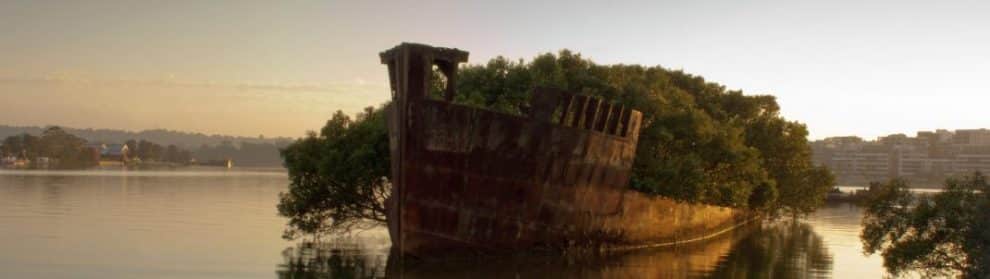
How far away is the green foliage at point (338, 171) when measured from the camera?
2788 cm

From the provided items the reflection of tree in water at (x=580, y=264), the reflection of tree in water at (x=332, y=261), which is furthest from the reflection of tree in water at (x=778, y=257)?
the reflection of tree in water at (x=332, y=261)

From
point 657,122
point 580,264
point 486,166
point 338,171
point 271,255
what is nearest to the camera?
point 486,166

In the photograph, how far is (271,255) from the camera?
26906mm

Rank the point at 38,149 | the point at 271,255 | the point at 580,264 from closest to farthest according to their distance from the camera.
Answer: the point at 580,264
the point at 271,255
the point at 38,149

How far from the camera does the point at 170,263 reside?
23766 millimetres

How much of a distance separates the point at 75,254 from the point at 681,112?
1923 cm

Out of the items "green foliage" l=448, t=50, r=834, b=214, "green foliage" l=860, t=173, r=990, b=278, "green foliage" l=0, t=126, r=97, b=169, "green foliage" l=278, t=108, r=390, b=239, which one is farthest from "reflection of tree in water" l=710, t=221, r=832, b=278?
"green foliage" l=0, t=126, r=97, b=169

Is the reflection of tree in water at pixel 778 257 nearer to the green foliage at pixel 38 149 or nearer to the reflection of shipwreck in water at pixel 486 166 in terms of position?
the reflection of shipwreck in water at pixel 486 166

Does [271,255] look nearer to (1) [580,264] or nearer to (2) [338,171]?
(2) [338,171]

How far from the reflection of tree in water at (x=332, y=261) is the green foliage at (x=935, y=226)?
11.3m

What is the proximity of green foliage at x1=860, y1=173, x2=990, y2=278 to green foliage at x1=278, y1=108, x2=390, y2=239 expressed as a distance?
14.2 meters

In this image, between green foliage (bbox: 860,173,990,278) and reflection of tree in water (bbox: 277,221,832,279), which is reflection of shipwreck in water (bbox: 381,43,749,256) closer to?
reflection of tree in water (bbox: 277,221,832,279)

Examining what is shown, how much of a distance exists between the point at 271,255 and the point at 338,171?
10.2 feet

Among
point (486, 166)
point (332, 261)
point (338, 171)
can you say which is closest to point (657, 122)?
point (486, 166)
